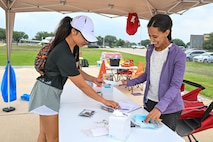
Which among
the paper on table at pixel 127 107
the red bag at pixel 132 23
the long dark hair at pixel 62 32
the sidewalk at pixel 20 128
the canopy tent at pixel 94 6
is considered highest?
the canopy tent at pixel 94 6

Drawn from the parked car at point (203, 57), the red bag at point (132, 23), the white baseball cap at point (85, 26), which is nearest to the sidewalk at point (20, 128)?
the white baseball cap at point (85, 26)

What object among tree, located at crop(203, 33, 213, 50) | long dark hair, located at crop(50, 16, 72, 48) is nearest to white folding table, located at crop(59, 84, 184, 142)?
long dark hair, located at crop(50, 16, 72, 48)

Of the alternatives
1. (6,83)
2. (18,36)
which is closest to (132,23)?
(6,83)

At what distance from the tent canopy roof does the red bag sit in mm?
126

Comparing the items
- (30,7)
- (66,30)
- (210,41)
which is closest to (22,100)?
(30,7)

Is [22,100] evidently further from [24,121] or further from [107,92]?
[107,92]

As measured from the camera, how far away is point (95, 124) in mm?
1177

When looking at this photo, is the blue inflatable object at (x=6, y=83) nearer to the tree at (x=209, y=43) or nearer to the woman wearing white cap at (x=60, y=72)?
the woman wearing white cap at (x=60, y=72)

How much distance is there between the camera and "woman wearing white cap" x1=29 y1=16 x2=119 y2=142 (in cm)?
124

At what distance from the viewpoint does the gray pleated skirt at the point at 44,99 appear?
4.49 feet

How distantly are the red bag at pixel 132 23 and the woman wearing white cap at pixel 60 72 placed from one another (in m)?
2.53

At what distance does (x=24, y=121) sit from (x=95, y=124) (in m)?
2.28

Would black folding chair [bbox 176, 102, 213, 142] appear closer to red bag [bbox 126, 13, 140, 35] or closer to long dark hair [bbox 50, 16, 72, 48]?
long dark hair [bbox 50, 16, 72, 48]

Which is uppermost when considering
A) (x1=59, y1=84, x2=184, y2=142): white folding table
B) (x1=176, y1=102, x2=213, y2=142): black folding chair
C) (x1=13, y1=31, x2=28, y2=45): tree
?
(x1=13, y1=31, x2=28, y2=45): tree
